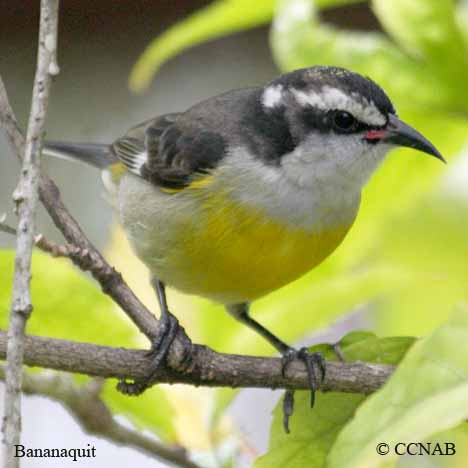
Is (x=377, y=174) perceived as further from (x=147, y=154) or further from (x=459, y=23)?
(x=147, y=154)

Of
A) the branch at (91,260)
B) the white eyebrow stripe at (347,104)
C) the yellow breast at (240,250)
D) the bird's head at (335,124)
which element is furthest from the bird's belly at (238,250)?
the branch at (91,260)

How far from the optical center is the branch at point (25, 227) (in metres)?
0.93

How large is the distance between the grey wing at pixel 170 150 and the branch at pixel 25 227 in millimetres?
1016

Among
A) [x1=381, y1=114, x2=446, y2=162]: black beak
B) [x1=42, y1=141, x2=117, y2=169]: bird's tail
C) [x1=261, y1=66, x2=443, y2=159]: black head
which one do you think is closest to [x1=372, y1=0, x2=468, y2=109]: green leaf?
[x1=381, y1=114, x2=446, y2=162]: black beak

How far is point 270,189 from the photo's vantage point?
207 centimetres

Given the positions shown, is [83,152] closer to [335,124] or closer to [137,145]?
[137,145]

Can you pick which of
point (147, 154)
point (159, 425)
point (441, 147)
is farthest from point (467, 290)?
point (147, 154)

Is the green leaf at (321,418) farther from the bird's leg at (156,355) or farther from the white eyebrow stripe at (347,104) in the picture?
the white eyebrow stripe at (347,104)

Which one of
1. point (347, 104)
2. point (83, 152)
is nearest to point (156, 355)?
point (347, 104)

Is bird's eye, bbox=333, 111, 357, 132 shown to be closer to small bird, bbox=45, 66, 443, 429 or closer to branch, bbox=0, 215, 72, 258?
small bird, bbox=45, 66, 443, 429

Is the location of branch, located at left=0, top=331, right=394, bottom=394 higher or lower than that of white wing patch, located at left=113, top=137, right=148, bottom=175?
lower

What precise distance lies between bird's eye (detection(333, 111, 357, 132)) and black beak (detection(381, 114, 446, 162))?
0.09 meters

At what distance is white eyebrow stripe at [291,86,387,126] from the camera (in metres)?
1.99

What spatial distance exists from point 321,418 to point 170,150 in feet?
3.47
